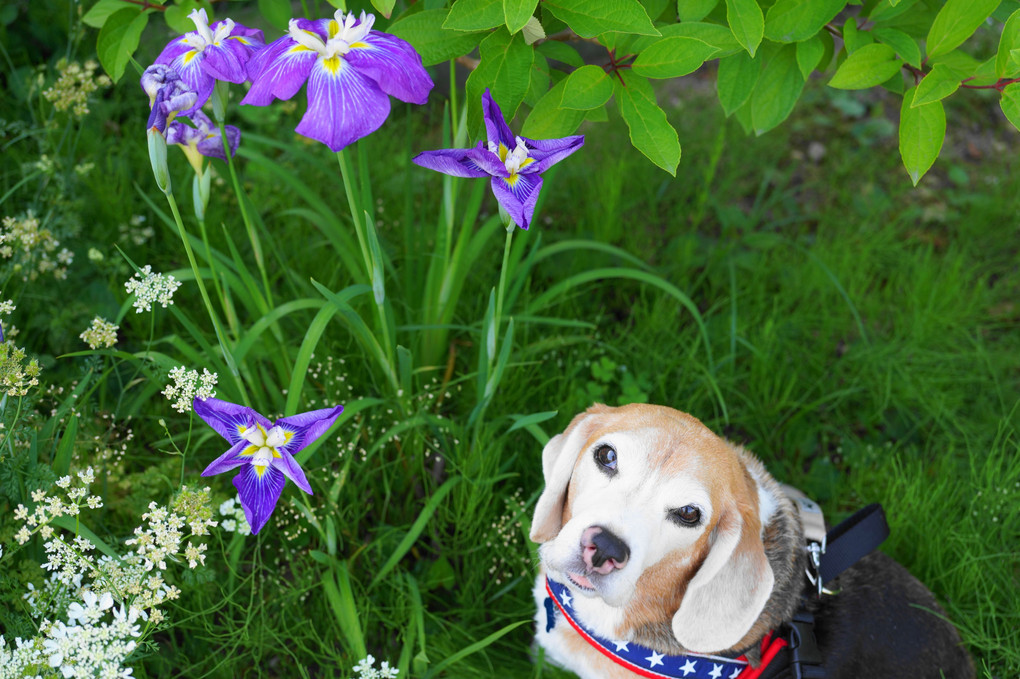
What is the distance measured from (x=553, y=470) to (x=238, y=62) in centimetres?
129

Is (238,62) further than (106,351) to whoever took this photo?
No

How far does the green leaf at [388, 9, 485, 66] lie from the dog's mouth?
129 cm

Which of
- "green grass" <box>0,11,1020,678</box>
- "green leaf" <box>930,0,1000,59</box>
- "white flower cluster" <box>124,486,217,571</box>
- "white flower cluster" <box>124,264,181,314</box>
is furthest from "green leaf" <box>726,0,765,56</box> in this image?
"white flower cluster" <box>124,486,217,571</box>

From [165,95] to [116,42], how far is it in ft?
1.37

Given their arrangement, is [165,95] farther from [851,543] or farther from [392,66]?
[851,543]

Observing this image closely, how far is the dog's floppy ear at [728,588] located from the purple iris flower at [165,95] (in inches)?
63.7

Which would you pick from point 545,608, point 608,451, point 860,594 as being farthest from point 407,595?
point 860,594

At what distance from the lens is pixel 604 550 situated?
5.66 ft

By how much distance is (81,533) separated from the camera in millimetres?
2090

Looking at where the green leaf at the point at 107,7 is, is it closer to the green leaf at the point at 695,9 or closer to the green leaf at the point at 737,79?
the green leaf at the point at 695,9

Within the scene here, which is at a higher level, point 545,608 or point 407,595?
point 545,608

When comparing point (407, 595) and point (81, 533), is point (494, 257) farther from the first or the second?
point (81, 533)

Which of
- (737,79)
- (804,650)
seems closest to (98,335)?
(737,79)

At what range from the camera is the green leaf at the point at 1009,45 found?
62.8 inches
